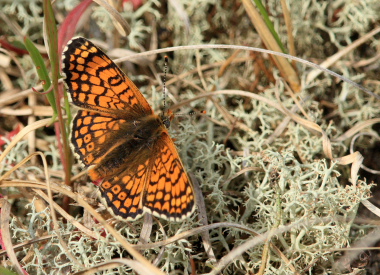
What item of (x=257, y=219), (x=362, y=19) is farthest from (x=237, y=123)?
(x=362, y=19)

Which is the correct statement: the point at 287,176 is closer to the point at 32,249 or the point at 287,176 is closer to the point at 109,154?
the point at 109,154

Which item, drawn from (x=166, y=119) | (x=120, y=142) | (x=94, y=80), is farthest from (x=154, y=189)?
(x=94, y=80)

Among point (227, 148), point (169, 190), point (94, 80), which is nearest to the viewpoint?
point (169, 190)

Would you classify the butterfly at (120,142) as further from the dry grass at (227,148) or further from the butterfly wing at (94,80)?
the dry grass at (227,148)

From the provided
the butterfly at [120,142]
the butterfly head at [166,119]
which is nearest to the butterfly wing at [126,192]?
the butterfly at [120,142]

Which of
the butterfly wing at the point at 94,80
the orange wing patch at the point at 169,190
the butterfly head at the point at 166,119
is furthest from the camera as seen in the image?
the butterfly head at the point at 166,119

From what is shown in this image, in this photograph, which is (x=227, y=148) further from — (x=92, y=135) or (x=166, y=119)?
(x=92, y=135)

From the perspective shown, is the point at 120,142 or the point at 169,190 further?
the point at 120,142

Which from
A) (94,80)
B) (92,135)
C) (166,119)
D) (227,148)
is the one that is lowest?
(227,148)

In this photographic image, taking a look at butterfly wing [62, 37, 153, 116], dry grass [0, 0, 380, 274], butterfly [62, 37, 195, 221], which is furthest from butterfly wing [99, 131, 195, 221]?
butterfly wing [62, 37, 153, 116]
